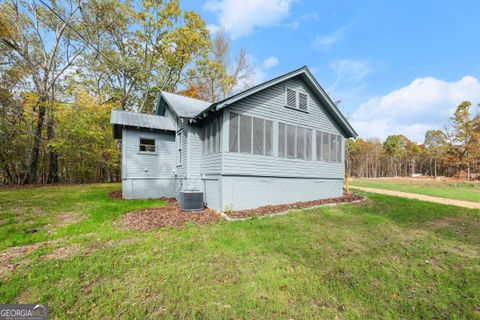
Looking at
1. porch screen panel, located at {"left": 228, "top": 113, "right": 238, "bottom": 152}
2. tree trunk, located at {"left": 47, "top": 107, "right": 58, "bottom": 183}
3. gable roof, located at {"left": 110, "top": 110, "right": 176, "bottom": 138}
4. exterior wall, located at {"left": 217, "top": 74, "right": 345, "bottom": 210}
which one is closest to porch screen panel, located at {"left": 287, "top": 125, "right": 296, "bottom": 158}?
exterior wall, located at {"left": 217, "top": 74, "right": 345, "bottom": 210}

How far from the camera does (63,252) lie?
4.14m

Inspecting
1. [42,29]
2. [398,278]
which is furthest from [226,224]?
[42,29]

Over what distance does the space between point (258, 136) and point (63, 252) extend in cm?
681

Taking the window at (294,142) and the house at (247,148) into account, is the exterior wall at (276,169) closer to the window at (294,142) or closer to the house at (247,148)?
the house at (247,148)

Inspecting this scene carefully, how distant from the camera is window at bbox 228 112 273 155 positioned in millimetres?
7650

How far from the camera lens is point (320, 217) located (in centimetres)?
714

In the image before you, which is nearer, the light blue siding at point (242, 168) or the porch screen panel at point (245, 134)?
the light blue siding at point (242, 168)


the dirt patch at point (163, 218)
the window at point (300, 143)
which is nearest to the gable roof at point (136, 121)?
the dirt patch at point (163, 218)

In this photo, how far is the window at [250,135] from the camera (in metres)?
7.65

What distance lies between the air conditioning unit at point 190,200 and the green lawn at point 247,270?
6.72ft

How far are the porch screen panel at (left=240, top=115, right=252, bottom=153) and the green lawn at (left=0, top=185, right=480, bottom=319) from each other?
3.01 meters

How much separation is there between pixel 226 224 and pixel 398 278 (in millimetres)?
4192

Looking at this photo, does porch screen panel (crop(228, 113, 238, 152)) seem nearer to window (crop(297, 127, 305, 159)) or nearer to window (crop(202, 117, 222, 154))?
window (crop(202, 117, 222, 154))

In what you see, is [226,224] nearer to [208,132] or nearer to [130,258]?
[130,258]
